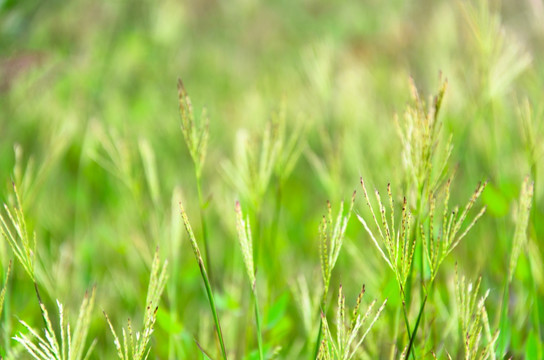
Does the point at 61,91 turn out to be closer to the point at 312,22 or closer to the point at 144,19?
the point at 144,19

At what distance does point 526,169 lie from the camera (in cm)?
96

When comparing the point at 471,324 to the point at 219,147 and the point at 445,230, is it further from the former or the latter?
the point at 219,147

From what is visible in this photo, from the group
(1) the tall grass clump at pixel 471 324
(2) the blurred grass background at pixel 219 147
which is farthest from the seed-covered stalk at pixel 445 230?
(2) the blurred grass background at pixel 219 147

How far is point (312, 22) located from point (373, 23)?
307mm

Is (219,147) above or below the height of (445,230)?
below

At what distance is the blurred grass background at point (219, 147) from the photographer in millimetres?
827

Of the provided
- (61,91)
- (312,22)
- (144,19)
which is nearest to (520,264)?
(61,91)

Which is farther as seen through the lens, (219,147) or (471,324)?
(219,147)

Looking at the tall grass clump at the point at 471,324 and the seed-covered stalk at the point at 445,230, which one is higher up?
the seed-covered stalk at the point at 445,230

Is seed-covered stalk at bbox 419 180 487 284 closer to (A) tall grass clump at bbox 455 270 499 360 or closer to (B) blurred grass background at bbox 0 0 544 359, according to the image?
(A) tall grass clump at bbox 455 270 499 360

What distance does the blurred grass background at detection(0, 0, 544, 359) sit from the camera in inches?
32.6

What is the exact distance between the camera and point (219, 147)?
1.59 m

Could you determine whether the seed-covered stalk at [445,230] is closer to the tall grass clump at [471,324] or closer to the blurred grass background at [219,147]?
the tall grass clump at [471,324]

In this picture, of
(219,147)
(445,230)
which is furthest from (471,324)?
(219,147)
